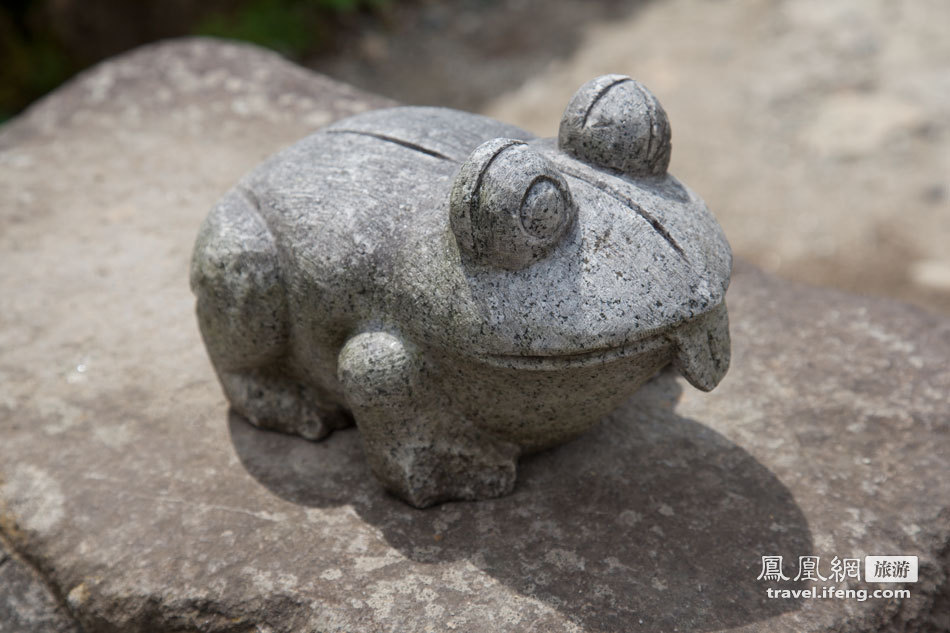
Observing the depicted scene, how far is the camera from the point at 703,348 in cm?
240

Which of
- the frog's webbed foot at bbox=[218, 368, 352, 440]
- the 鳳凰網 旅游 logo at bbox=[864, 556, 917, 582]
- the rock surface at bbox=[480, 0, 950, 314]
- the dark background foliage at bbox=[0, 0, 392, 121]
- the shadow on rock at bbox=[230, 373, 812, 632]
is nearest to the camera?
the shadow on rock at bbox=[230, 373, 812, 632]

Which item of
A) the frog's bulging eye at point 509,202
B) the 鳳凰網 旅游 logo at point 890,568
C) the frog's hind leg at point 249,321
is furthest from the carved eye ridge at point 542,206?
the 鳳凰網 旅游 logo at point 890,568

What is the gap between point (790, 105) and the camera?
6.73 m

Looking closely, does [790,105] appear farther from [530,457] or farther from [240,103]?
[530,457]

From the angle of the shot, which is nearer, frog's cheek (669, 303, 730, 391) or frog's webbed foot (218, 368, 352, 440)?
frog's cheek (669, 303, 730, 391)

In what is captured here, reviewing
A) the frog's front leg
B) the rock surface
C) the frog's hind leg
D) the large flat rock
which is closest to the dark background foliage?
the rock surface

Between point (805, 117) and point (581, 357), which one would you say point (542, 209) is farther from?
point (805, 117)

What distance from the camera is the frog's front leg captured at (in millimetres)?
2494

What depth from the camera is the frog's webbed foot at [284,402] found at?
9.76 feet

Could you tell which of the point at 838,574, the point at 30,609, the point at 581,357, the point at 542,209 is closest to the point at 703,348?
the point at 581,357

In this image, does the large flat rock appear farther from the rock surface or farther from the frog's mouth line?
the rock surface

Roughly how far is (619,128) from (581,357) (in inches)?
22.2

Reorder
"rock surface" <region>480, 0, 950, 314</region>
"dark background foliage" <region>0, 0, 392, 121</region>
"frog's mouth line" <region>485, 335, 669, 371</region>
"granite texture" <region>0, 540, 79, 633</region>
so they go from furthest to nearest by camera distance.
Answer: "dark background foliage" <region>0, 0, 392, 121</region>, "rock surface" <region>480, 0, 950, 314</region>, "granite texture" <region>0, 540, 79, 633</region>, "frog's mouth line" <region>485, 335, 669, 371</region>

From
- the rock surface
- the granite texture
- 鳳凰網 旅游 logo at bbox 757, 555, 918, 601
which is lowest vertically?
the granite texture
